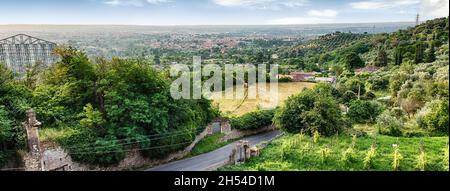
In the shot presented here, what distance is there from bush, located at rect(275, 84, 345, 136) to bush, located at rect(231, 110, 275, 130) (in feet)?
10.0

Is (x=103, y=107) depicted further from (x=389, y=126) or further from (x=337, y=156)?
(x=389, y=126)

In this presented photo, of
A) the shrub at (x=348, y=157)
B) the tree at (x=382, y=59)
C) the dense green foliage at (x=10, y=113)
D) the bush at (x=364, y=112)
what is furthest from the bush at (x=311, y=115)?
the tree at (x=382, y=59)

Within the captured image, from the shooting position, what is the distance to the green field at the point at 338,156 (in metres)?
5.34

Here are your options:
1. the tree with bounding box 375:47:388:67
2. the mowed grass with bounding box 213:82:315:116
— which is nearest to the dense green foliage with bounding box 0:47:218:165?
the mowed grass with bounding box 213:82:315:116

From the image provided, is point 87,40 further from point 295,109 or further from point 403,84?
point 403,84

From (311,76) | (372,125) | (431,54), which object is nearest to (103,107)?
(372,125)

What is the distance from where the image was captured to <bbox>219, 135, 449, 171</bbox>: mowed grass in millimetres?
5328

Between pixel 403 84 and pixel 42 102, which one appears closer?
pixel 42 102

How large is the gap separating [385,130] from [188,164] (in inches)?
203

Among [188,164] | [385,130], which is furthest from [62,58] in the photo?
[385,130]

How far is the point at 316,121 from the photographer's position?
897 centimetres

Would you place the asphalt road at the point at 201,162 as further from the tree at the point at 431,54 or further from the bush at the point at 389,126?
the tree at the point at 431,54

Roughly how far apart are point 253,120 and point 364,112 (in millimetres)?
3706

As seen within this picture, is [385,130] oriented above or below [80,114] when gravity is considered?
below
